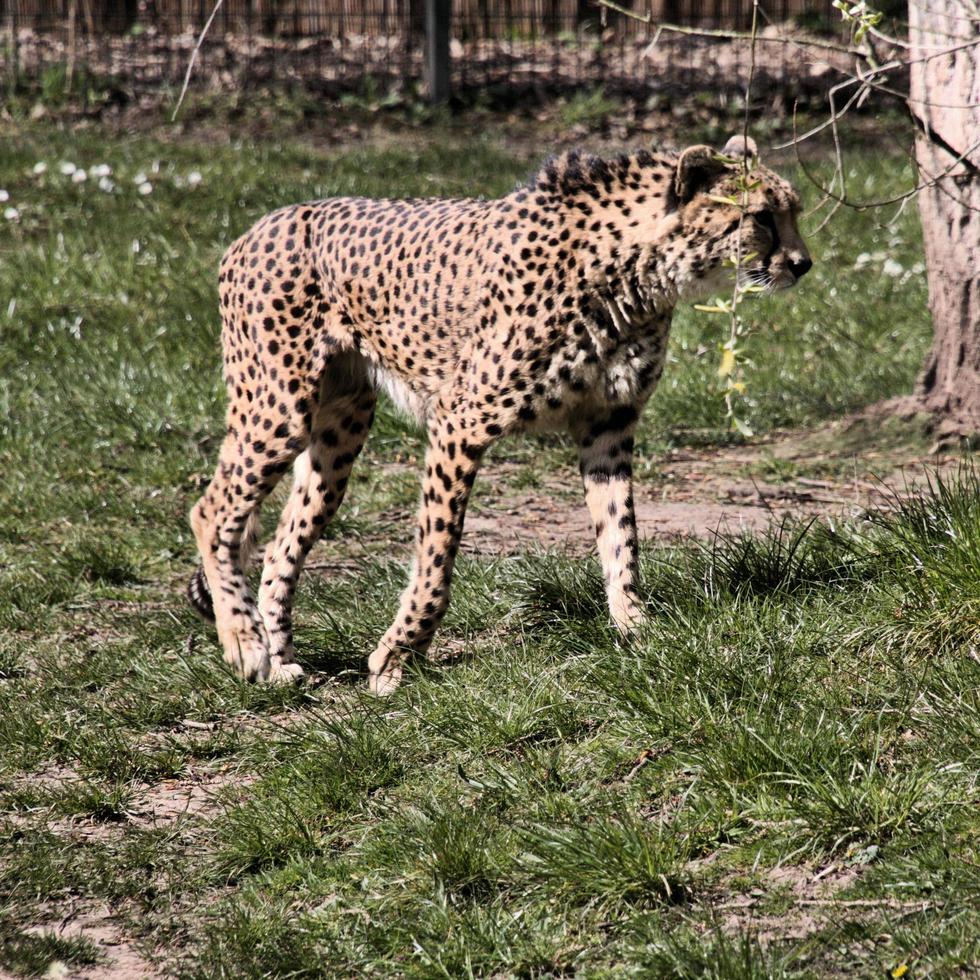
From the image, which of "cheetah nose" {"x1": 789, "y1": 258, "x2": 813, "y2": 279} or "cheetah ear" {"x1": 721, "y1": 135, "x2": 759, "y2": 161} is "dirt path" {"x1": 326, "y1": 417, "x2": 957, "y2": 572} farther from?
"cheetah ear" {"x1": 721, "y1": 135, "x2": 759, "y2": 161}

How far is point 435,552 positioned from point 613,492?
23.2 inches

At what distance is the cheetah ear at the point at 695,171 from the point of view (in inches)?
161

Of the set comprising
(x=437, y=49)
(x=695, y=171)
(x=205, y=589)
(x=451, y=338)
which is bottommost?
(x=205, y=589)

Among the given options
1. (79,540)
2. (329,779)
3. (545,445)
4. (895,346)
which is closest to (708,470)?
(545,445)

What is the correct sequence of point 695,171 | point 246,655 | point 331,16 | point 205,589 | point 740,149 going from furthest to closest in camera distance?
point 331,16 → point 205,589 → point 246,655 → point 740,149 → point 695,171

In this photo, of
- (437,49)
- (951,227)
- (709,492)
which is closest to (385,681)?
(709,492)

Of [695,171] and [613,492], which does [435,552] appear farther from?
[695,171]

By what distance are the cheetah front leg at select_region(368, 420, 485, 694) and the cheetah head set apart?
0.83m

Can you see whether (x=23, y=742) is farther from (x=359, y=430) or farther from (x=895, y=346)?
(x=895, y=346)

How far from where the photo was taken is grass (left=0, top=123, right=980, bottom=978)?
2953 millimetres

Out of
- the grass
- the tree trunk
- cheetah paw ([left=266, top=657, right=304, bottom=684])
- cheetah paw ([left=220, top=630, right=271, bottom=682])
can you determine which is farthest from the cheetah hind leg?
the tree trunk

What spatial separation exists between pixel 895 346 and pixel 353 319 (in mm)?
3800

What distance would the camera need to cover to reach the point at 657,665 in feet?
12.4

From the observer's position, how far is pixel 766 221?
4203 mm
